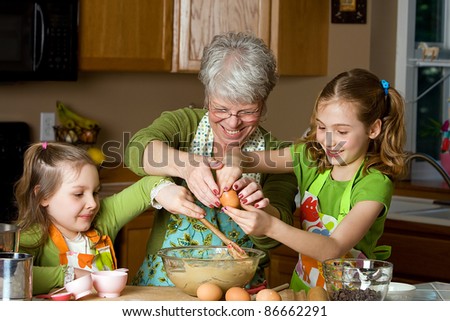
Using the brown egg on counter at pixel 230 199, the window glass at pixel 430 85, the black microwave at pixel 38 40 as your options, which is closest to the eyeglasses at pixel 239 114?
the brown egg on counter at pixel 230 199

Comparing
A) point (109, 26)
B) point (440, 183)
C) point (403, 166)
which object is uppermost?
point (109, 26)

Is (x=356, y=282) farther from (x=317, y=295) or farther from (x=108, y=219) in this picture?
(x=108, y=219)

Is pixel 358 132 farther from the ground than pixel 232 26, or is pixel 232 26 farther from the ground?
pixel 232 26

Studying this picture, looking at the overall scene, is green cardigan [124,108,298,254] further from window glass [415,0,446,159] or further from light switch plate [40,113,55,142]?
window glass [415,0,446,159]

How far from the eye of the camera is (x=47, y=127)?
4059 millimetres

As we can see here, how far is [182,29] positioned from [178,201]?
7.01ft

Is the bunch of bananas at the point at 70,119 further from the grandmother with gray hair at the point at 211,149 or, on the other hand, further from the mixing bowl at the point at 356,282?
the mixing bowl at the point at 356,282

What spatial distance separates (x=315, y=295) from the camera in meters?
1.79

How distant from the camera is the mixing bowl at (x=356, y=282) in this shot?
1.77 meters

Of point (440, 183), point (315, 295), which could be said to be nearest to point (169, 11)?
point (440, 183)

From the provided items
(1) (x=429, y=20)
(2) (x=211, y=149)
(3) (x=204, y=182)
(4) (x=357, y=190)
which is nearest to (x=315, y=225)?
(4) (x=357, y=190)
